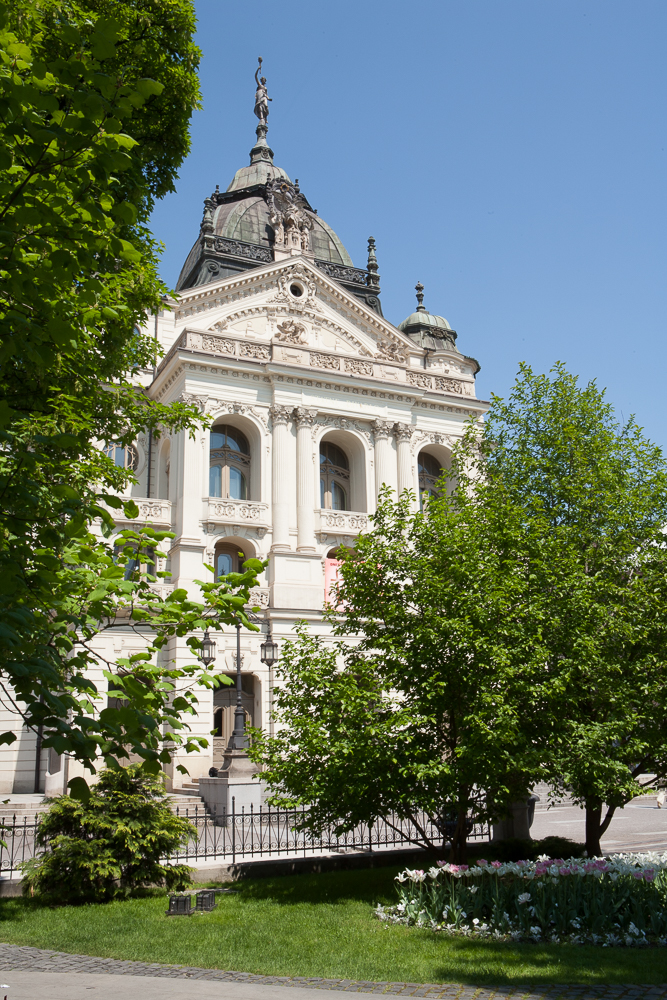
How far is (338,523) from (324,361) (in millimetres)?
7947

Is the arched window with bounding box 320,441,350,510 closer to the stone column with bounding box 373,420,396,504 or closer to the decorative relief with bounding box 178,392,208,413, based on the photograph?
the stone column with bounding box 373,420,396,504

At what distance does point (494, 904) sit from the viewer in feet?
34.6

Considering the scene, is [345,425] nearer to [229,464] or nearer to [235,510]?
[229,464]

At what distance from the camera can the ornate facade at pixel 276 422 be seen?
35000 mm

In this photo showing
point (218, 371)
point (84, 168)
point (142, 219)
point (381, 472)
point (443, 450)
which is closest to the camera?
point (84, 168)

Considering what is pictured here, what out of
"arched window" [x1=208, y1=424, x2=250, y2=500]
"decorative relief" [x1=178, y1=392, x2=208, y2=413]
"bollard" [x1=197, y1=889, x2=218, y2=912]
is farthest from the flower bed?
"arched window" [x1=208, y1=424, x2=250, y2=500]

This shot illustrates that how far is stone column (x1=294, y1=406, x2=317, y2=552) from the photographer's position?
3659 centimetres

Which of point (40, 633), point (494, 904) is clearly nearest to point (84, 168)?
point (40, 633)

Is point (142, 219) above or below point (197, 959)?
above

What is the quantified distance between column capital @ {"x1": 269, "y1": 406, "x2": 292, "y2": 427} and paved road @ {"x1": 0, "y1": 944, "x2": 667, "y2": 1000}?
2945 centimetres

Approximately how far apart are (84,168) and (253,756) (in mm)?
10919

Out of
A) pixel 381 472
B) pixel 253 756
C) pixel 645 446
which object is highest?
pixel 381 472

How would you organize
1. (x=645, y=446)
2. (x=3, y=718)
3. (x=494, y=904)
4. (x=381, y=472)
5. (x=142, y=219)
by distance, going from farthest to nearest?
1. (x=381, y=472)
2. (x=3, y=718)
3. (x=645, y=446)
4. (x=142, y=219)
5. (x=494, y=904)

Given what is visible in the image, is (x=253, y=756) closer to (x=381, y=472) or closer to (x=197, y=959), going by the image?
(x=197, y=959)
